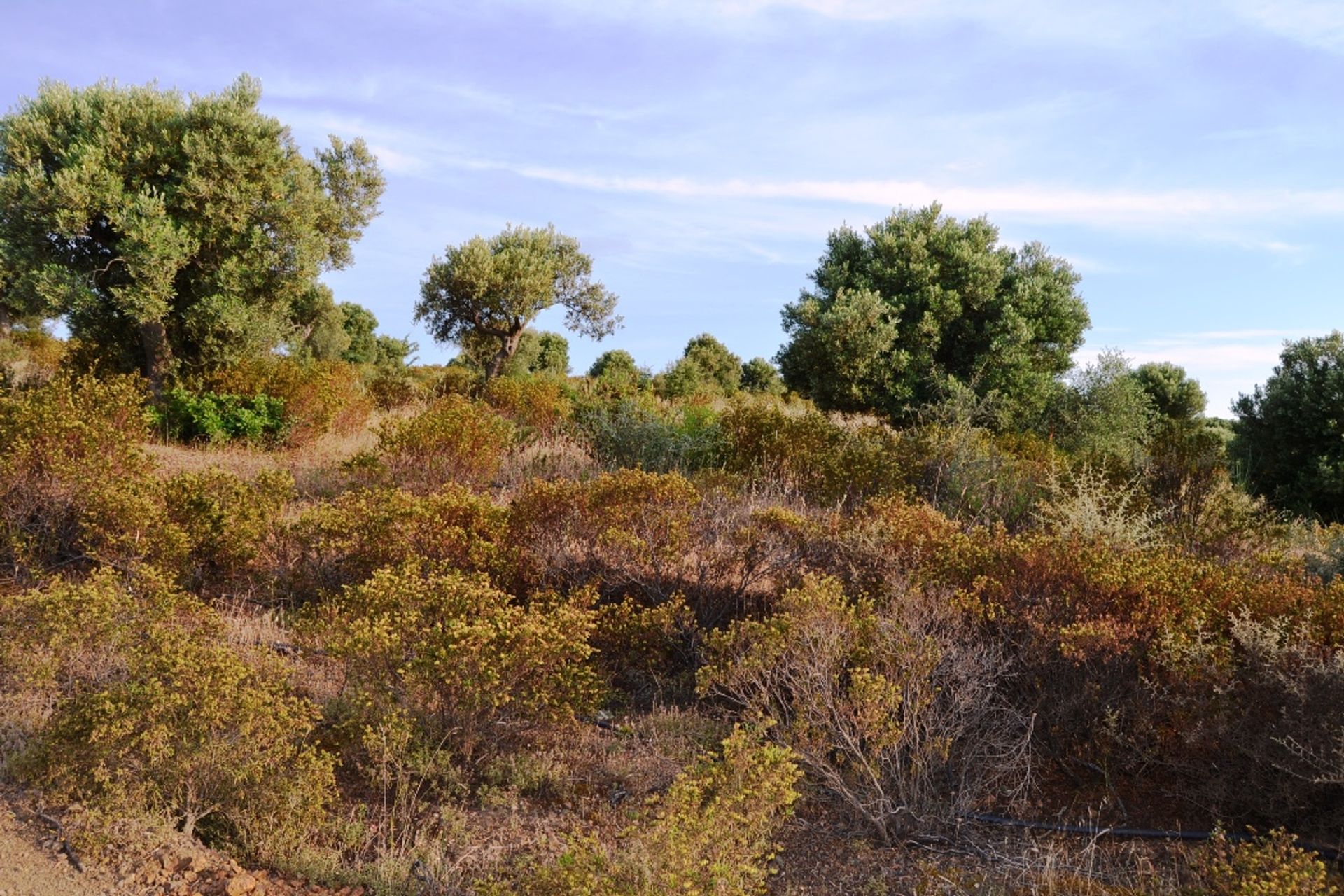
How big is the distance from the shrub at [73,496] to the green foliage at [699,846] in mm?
4607

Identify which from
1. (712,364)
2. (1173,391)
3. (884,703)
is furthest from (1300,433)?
(712,364)

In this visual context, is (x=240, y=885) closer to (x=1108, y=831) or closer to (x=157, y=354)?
(x=1108, y=831)

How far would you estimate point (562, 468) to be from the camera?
1060 centimetres

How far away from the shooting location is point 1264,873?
3480 millimetres

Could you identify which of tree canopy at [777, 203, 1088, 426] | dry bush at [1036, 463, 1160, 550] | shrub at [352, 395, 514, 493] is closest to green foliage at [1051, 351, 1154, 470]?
tree canopy at [777, 203, 1088, 426]

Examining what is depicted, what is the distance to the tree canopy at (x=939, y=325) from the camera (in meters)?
15.6

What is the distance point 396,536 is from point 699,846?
153 inches

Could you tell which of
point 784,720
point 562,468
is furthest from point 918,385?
point 784,720

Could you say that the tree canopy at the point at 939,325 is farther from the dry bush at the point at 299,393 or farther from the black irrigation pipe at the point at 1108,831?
the black irrigation pipe at the point at 1108,831

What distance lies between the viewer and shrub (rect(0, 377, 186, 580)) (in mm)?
6551

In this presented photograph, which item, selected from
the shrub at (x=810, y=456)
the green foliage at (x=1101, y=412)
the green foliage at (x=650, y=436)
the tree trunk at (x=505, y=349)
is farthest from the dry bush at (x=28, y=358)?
the green foliage at (x=1101, y=412)

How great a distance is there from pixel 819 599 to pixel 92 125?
1444 cm

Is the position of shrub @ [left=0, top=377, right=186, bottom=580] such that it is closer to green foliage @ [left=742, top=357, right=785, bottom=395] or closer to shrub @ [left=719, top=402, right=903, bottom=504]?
shrub @ [left=719, top=402, right=903, bottom=504]

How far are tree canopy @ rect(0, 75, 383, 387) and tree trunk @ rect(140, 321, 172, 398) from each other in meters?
0.02
